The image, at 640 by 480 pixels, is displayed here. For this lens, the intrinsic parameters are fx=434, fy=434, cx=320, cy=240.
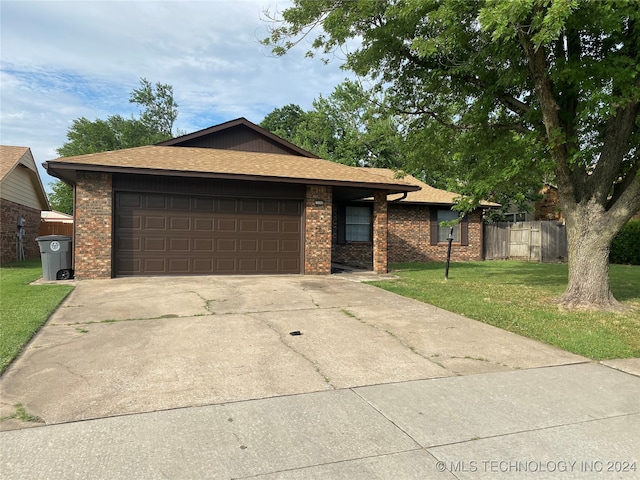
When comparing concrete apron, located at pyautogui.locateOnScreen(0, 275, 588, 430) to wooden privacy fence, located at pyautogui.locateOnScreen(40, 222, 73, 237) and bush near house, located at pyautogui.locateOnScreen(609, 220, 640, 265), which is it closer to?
bush near house, located at pyautogui.locateOnScreen(609, 220, 640, 265)

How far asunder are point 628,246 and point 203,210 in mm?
20284

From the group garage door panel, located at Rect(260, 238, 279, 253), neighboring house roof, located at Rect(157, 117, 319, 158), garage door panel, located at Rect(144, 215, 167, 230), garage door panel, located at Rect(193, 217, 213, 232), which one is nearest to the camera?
garage door panel, located at Rect(144, 215, 167, 230)

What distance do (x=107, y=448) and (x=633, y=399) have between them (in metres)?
4.46

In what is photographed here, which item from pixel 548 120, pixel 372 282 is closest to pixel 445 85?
pixel 548 120

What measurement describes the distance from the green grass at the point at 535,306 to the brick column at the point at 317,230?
2.43m

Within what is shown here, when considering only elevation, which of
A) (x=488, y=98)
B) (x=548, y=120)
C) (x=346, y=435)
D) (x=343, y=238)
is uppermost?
(x=488, y=98)

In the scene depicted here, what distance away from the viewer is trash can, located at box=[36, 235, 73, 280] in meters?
11.5

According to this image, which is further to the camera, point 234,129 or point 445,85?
point 234,129

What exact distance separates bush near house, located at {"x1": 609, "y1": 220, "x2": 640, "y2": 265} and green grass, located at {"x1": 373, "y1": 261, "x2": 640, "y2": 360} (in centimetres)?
770

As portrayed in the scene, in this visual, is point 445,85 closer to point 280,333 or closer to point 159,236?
point 280,333

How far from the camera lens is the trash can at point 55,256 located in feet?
37.7

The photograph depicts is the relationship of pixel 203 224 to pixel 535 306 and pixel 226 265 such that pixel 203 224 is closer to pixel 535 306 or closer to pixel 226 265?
pixel 226 265

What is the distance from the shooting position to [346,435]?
3234 millimetres

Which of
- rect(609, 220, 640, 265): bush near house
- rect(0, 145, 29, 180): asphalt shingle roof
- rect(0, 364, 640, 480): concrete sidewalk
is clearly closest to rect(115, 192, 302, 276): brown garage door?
rect(0, 364, 640, 480): concrete sidewalk
